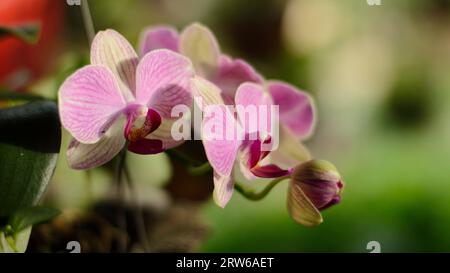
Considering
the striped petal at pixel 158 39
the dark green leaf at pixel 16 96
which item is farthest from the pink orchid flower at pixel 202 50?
the dark green leaf at pixel 16 96

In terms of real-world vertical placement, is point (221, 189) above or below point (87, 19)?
below

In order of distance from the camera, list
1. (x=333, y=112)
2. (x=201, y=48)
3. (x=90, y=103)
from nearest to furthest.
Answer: (x=90, y=103), (x=201, y=48), (x=333, y=112)

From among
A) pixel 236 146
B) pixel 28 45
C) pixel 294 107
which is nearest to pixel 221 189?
pixel 236 146

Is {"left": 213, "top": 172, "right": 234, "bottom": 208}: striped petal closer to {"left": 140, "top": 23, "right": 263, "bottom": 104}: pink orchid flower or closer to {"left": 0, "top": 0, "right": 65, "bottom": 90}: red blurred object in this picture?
{"left": 140, "top": 23, "right": 263, "bottom": 104}: pink orchid flower

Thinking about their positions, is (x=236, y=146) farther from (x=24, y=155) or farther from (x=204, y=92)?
(x=24, y=155)

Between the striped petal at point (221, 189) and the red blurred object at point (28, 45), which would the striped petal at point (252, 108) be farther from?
the red blurred object at point (28, 45)
